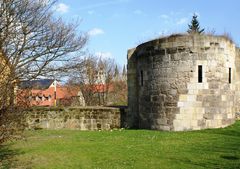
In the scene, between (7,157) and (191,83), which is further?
(191,83)

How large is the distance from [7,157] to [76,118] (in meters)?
7.98

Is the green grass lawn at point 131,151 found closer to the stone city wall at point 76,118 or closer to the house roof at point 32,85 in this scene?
the house roof at point 32,85

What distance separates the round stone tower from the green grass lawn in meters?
1.16

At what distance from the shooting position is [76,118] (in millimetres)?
18047

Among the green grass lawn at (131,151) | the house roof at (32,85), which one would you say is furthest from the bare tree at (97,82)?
the green grass lawn at (131,151)

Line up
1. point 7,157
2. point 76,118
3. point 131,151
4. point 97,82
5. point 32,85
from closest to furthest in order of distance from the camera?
point 7,157
point 131,151
point 32,85
point 76,118
point 97,82

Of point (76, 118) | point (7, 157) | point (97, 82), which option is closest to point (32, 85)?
point (7, 157)

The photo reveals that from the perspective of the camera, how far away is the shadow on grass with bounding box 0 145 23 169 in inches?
357

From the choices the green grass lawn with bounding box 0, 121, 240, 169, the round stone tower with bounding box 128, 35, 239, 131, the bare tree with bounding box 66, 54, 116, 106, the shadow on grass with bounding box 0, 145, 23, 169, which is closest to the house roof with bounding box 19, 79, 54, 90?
the green grass lawn with bounding box 0, 121, 240, 169

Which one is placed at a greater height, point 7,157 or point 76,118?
point 76,118

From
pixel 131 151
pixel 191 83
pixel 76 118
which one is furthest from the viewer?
pixel 76 118

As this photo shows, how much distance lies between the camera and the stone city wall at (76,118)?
18.0m

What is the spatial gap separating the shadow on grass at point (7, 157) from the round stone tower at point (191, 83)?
7022 millimetres

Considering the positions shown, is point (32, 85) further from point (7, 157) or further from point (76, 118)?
point (76, 118)
